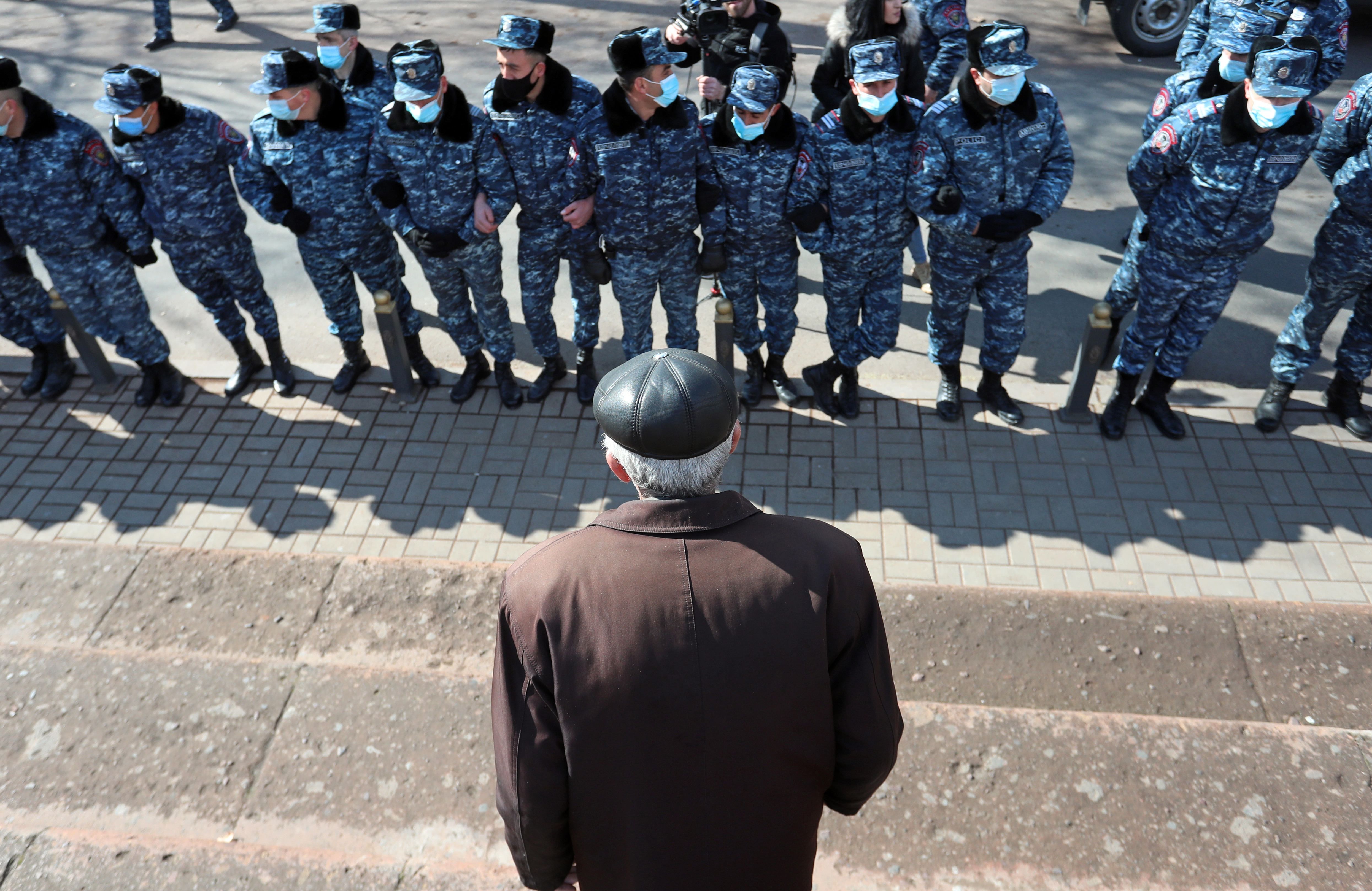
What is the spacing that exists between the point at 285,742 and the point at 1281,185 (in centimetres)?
480

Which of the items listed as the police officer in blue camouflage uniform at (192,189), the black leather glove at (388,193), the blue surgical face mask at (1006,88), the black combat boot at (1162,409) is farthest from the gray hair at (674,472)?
the police officer in blue camouflage uniform at (192,189)

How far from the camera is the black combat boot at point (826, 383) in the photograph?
513 cm

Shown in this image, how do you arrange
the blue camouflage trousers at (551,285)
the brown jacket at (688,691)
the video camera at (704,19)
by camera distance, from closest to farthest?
the brown jacket at (688,691) < the blue camouflage trousers at (551,285) < the video camera at (704,19)

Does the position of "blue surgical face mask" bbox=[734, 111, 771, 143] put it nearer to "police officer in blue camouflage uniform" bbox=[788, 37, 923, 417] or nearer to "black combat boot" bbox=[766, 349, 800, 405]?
"police officer in blue camouflage uniform" bbox=[788, 37, 923, 417]

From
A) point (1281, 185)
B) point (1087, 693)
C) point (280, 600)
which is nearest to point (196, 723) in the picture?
point (280, 600)

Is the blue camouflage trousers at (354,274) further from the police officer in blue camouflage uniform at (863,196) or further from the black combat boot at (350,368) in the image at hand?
the police officer in blue camouflage uniform at (863,196)

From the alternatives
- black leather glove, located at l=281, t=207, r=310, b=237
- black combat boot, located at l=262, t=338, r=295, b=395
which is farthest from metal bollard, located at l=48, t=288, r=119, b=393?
black leather glove, located at l=281, t=207, r=310, b=237

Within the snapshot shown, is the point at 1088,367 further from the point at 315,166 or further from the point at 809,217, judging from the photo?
the point at 315,166

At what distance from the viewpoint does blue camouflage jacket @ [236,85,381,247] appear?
4.64 m

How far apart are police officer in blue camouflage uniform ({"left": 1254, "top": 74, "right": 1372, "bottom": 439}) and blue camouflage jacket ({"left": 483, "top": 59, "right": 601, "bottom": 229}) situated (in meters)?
3.57

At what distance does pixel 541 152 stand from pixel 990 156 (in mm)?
2161

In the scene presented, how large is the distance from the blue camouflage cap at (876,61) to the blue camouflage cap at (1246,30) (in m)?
2.20

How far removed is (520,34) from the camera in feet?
14.2

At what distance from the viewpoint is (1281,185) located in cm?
416
